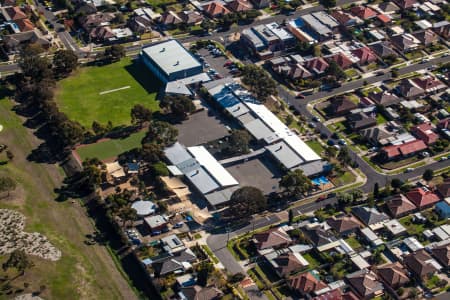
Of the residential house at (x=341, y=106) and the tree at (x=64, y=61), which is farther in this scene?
the tree at (x=64, y=61)

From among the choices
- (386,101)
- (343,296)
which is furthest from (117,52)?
(343,296)

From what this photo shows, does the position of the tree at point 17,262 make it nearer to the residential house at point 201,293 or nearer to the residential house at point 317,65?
the residential house at point 201,293

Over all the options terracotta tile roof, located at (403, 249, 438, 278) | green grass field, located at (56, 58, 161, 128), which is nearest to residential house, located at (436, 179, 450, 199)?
terracotta tile roof, located at (403, 249, 438, 278)

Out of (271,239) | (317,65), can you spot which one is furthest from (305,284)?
(317,65)

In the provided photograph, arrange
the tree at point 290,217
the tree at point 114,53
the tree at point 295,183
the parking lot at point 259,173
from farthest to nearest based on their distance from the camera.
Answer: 1. the tree at point 114,53
2. the parking lot at point 259,173
3. the tree at point 295,183
4. the tree at point 290,217

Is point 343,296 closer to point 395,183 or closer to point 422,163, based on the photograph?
point 395,183

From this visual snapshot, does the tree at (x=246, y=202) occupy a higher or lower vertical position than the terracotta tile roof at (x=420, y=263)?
higher

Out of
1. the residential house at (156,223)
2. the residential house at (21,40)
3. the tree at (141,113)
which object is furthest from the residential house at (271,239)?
the residential house at (21,40)
